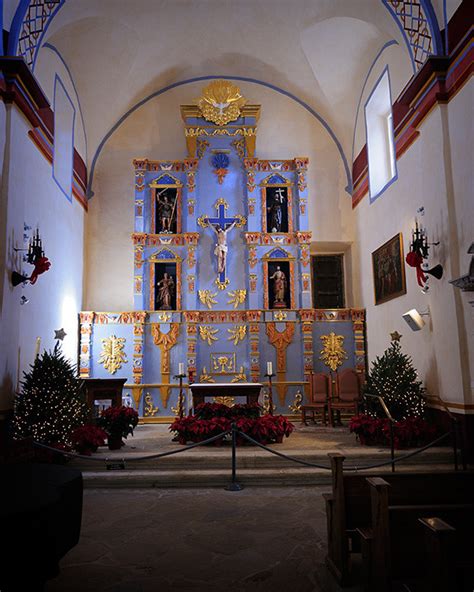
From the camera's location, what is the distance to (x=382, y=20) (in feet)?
34.6

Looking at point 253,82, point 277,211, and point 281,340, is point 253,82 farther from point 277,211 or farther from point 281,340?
point 281,340

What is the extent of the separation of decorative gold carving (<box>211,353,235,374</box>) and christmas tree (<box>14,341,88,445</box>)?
515cm

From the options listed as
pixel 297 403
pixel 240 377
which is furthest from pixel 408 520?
pixel 240 377

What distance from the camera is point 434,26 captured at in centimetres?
855

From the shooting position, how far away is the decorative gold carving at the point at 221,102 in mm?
13664

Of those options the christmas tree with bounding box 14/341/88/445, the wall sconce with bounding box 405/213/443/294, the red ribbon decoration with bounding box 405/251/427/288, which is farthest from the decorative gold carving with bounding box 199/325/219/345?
the red ribbon decoration with bounding box 405/251/427/288

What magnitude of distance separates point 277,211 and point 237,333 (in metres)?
3.48

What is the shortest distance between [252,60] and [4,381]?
33.2 ft

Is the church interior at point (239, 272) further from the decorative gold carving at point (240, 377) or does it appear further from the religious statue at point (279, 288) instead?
the decorative gold carving at point (240, 377)

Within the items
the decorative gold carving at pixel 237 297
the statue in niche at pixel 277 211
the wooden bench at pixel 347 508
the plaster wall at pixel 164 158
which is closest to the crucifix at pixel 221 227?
the decorative gold carving at pixel 237 297

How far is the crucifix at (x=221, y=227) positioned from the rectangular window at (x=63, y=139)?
353cm

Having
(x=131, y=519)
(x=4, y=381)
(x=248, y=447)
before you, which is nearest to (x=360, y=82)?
(x=248, y=447)

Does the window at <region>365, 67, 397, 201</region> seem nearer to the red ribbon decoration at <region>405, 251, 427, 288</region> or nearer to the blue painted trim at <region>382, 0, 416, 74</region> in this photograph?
Result: the blue painted trim at <region>382, 0, 416, 74</region>

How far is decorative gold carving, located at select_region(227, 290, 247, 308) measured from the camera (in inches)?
542
